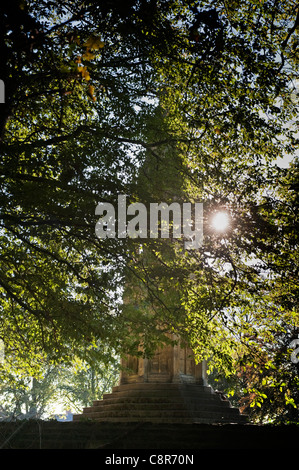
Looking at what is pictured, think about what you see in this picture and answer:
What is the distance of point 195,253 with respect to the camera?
26.0ft

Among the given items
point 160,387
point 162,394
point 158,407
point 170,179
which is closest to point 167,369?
point 160,387

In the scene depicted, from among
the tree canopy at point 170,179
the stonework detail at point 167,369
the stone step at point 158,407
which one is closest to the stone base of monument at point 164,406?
the stone step at point 158,407

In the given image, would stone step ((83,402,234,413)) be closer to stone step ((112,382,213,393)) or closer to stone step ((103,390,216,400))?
stone step ((103,390,216,400))

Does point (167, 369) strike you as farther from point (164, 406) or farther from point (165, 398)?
point (164, 406)

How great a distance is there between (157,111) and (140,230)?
3.06 m

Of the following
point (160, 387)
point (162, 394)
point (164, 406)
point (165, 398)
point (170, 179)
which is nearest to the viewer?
point (170, 179)

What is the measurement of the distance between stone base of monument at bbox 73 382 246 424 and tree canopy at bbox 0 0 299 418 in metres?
3.31

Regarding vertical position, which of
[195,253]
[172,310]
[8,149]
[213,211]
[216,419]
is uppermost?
[8,149]

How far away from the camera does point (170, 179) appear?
828cm

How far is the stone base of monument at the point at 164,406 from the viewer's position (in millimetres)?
10367

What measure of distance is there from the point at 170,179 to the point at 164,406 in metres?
7.01

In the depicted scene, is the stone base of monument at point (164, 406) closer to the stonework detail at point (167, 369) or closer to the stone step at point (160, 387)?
the stone step at point (160, 387)
